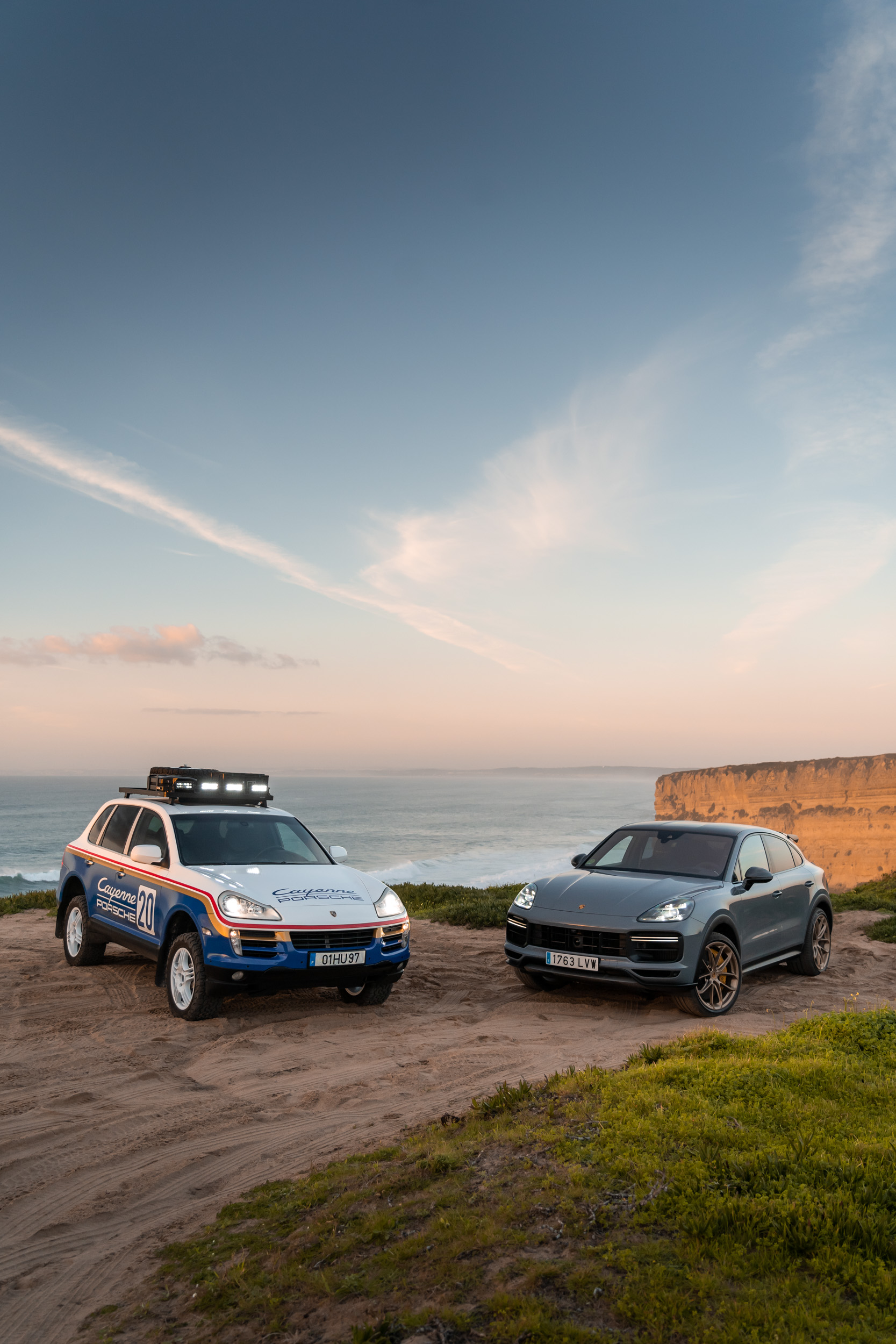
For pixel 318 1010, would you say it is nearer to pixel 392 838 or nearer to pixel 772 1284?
pixel 772 1284

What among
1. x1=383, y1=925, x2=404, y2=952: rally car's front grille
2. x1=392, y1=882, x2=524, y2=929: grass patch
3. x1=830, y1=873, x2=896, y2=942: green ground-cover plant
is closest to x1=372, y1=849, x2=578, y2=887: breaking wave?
x1=830, y1=873, x2=896, y2=942: green ground-cover plant

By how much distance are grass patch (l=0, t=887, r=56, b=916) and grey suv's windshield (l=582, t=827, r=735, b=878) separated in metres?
10.2

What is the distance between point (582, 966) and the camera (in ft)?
24.8

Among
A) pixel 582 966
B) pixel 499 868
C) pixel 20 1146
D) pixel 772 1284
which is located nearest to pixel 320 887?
pixel 582 966

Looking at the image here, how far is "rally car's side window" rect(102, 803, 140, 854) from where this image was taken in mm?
9211

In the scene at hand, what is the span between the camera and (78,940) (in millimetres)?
9906

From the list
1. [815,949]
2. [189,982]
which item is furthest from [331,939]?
[815,949]

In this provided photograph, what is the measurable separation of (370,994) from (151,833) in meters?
2.69

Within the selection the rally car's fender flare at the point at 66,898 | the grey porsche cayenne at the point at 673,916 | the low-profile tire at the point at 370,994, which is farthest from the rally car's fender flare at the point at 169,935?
the grey porsche cayenne at the point at 673,916

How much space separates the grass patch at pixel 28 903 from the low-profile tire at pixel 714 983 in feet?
37.1

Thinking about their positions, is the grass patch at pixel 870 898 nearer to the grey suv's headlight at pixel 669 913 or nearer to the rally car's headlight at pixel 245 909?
the grey suv's headlight at pixel 669 913

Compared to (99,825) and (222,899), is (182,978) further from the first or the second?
(99,825)

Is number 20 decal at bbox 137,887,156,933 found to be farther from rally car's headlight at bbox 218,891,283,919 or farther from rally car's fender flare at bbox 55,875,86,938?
rally car's fender flare at bbox 55,875,86,938

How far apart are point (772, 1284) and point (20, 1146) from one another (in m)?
3.96
